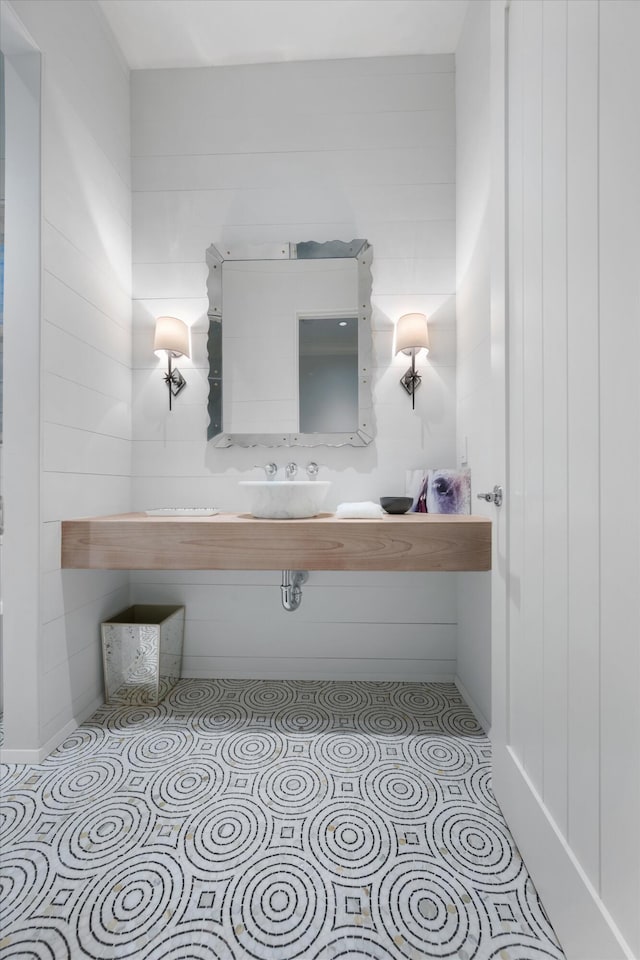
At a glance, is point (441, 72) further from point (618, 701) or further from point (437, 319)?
point (618, 701)

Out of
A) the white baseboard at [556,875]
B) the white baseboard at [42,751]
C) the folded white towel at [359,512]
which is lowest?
the white baseboard at [42,751]

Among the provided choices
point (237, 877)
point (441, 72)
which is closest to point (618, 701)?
point (237, 877)

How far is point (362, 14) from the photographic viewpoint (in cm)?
194

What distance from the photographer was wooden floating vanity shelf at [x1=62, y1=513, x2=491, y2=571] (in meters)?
1.58

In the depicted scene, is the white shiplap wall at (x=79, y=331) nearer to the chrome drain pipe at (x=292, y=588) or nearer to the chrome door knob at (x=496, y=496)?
the chrome drain pipe at (x=292, y=588)

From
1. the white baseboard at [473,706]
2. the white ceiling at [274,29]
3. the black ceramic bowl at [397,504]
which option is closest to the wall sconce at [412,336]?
the black ceramic bowl at [397,504]

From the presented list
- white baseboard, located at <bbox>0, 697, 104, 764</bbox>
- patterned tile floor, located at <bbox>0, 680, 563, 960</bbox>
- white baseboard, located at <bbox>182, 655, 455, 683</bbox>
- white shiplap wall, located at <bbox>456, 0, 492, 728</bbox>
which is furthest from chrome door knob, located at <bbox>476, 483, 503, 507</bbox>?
white baseboard, located at <bbox>0, 697, 104, 764</bbox>

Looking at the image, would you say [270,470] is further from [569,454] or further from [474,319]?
[569,454]

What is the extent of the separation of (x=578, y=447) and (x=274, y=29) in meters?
2.27

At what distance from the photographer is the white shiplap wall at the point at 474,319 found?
169 centimetres

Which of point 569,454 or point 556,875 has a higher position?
point 569,454

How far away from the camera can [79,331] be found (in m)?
1.78

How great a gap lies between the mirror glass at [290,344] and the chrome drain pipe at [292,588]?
589 mm

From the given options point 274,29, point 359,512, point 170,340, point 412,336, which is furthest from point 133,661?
point 274,29
